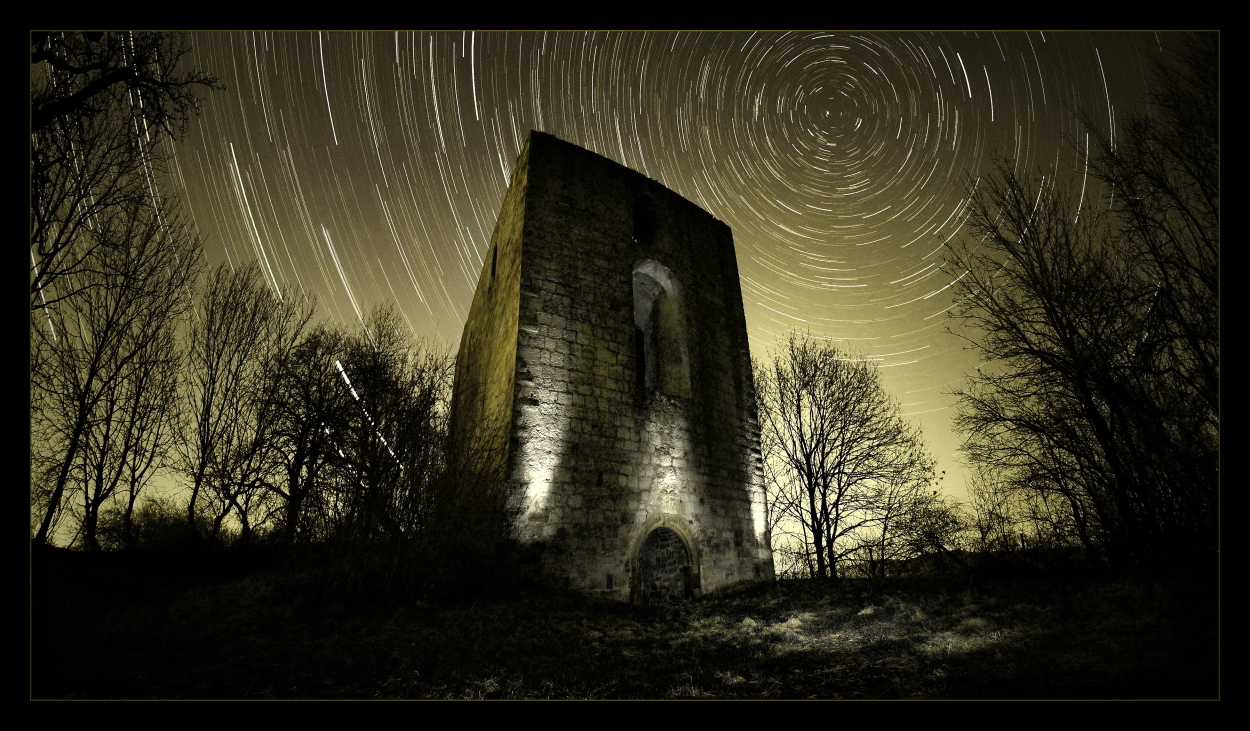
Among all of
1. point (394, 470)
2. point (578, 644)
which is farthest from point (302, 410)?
point (578, 644)

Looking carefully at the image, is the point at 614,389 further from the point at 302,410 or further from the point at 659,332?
the point at 302,410

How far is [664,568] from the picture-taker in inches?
365

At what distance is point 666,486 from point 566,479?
2.07 metres

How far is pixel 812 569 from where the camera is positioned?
15.8 m

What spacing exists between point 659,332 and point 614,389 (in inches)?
109

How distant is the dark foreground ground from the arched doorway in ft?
6.79

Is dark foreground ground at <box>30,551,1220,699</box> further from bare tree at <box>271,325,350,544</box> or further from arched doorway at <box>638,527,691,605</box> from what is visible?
bare tree at <box>271,325,350,544</box>

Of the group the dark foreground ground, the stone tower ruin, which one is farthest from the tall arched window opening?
the dark foreground ground

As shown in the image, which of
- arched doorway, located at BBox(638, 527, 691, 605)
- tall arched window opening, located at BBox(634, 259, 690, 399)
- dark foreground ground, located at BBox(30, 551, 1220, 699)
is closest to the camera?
dark foreground ground, located at BBox(30, 551, 1220, 699)

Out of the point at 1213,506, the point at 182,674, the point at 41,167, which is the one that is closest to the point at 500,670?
the point at 182,674

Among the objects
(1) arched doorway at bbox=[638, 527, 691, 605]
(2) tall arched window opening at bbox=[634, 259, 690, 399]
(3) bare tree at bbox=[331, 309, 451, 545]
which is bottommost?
(1) arched doorway at bbox=[638, 527, 691, 605]

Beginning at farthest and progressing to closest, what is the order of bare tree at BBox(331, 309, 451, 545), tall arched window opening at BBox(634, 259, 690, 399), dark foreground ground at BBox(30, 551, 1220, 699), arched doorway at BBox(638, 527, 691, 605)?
tall arched window opening at BBox(634, 259, 690, 399) < arched doorway at BBox(638, 527, 691, 605) < bare tree at BBox(331, 309, 451, 545) < dark foreground ground at BBox(30, 551, 1220, 699)

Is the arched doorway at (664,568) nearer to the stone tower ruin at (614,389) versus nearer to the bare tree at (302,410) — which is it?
the stone tower ruin at (614,389)

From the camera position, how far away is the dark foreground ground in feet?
11.9
